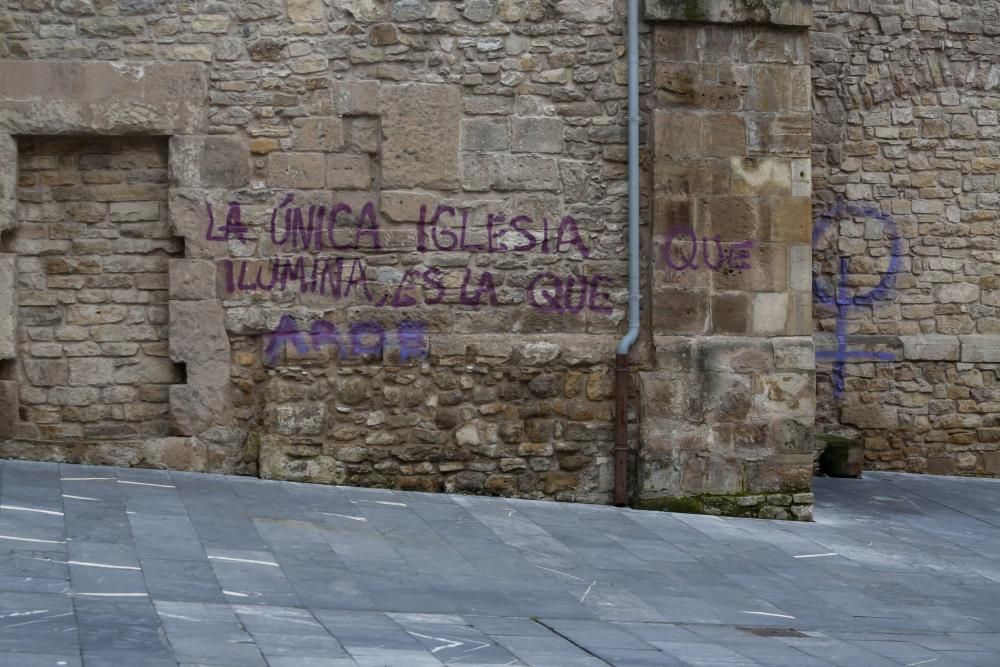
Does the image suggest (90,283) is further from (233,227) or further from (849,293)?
(849,293)

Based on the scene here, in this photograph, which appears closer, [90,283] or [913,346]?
[90,283]

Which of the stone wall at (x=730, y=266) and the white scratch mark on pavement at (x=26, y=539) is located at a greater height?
the stone wall at (x=730, y=266)

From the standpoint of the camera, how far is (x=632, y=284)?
881 cm

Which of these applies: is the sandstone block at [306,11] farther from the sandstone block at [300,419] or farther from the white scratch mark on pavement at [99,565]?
the white scratch mark on pavement at [99,565]

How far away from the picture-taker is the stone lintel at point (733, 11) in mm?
8719

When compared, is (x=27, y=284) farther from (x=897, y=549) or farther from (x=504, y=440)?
(x=897, y=549)

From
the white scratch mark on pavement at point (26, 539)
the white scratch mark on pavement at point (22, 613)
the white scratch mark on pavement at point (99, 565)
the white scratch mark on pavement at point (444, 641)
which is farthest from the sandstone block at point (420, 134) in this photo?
the white scratch mark on pavement at point (22, 613)

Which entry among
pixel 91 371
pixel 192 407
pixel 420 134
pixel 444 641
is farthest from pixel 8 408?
pixel 444 641

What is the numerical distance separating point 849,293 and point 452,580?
5.35m

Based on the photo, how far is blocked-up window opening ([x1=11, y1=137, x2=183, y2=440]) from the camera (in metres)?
8.47

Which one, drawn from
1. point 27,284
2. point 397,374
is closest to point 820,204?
point 397,374

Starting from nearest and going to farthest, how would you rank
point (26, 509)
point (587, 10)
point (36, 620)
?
point (36, 620) < point (26, 509) < point (587, 10)

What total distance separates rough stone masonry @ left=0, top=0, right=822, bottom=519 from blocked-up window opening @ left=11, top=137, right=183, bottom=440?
15mm

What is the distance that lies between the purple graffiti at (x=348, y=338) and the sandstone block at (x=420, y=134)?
37.4 inches
